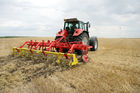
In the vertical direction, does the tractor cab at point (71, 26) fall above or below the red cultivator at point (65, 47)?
above

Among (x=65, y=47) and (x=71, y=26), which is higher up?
(x=71, y=26)

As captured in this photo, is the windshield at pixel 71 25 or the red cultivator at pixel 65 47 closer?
the red cultivator at pixel 65 47

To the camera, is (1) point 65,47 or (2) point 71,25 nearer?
(1) point 65,47

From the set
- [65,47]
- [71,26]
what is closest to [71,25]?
[71,26]

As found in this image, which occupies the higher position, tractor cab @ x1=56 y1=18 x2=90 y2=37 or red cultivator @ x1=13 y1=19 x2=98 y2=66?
tractor cab @ x1=56 y1=18 x2=90 y2=37

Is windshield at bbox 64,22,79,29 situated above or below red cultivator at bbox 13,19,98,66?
above

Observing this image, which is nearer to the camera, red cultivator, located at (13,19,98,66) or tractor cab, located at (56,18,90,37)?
red cultivator, located at (13,19,98,66)

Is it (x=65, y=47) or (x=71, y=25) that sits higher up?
(x=71, y=25)

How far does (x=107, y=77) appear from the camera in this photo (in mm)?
2736

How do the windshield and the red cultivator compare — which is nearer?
the red cultivator

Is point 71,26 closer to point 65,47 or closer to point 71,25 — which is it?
point 71,25

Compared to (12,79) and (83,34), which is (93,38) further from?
(12,79)

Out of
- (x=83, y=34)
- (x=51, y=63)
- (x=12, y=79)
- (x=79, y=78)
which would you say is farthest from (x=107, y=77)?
(x=83, y=34)

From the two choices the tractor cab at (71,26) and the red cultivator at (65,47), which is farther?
the tractor cab at (71,26)
